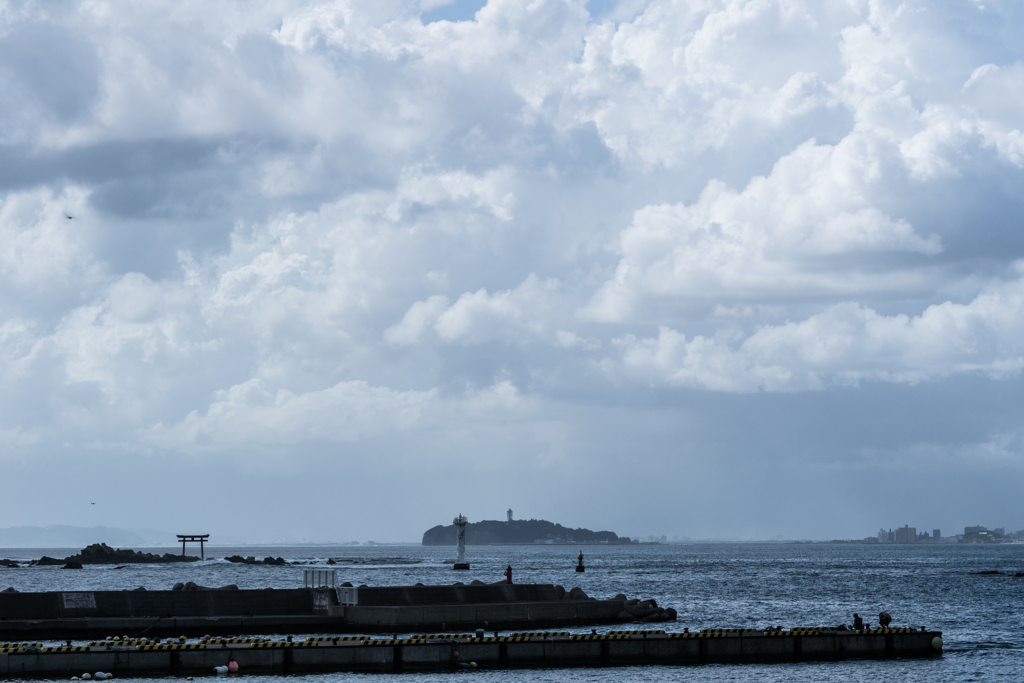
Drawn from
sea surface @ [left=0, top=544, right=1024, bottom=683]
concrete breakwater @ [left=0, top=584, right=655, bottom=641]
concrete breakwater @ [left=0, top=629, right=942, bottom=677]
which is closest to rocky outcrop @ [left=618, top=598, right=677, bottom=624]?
sea surface @ [left=0, top=544, right=1024, bottom=683]

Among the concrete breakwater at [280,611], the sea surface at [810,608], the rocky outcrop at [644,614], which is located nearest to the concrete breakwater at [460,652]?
the sea surface at [810,608]

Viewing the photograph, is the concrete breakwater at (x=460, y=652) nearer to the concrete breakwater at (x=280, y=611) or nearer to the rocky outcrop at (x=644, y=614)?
the concrete breakwater at (x=280, y=611)

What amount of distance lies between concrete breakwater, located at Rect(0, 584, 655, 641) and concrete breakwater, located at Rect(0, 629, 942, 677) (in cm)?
854

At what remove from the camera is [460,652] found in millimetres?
44594

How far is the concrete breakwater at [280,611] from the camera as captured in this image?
5297 centimetres

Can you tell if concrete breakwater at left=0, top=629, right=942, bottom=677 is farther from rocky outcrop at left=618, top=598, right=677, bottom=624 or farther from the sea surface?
rocky outcrop at left=618, top=598, right=677, bottom=624

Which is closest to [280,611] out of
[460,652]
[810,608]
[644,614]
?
[460,652]

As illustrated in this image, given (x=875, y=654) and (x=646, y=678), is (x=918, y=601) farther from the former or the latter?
(x=646, y=678)

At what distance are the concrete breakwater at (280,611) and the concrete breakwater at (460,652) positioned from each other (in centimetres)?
854

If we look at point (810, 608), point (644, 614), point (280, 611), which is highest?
point (280, 611)

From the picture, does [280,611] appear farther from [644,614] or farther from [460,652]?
[644,614]

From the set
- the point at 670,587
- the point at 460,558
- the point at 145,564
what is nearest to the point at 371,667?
the point at 670,587

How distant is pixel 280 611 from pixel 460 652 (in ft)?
54.6

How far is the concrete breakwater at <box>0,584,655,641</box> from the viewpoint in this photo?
52969 mm
